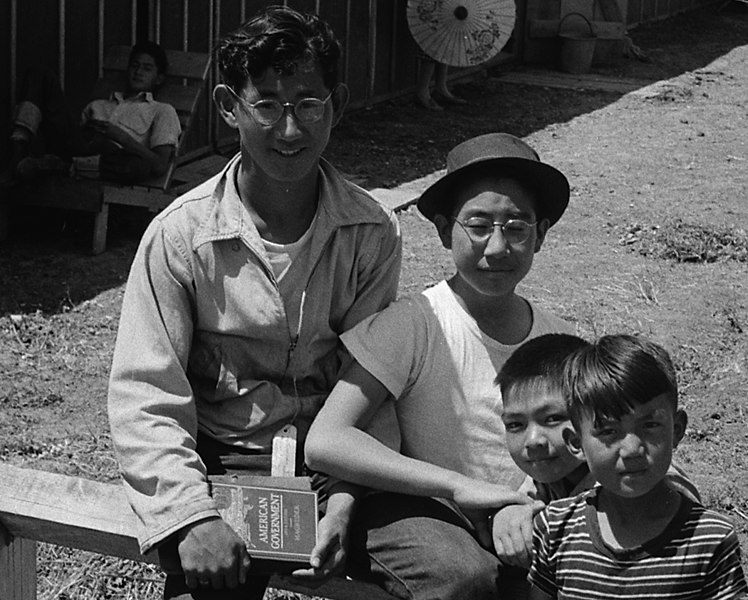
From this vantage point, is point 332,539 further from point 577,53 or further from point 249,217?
point 577,53

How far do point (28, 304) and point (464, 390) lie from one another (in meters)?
4.37

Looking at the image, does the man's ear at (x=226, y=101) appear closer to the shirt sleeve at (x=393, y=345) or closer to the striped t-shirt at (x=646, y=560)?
the shirt sleeve at (x=393, y=345)

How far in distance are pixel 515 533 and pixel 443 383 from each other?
468 millimetres

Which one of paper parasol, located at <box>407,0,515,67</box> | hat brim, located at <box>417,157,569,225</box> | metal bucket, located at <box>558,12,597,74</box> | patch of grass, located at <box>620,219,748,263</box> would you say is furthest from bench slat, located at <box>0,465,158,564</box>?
metal bucket, located at <box>558,12,597,74</box>

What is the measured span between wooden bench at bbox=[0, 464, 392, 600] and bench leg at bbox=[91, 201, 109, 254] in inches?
186

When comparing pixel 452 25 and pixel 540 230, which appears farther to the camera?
pixel 452 25

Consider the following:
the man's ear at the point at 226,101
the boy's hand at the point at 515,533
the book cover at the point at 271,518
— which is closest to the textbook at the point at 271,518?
the book cover at the point at 271,518

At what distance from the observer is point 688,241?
8.26 m

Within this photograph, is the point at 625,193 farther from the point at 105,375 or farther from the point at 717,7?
the point at 717,7

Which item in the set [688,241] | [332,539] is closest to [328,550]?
[332,539]

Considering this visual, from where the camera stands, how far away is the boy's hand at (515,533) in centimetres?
258

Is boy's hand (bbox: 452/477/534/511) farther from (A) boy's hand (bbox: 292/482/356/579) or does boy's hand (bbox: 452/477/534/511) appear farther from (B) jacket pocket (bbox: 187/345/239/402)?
(B) jacket pocket (bbox: 187/345/239/402)

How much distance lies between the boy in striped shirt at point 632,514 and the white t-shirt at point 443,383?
18.0 inches

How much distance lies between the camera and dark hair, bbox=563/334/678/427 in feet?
7.80
